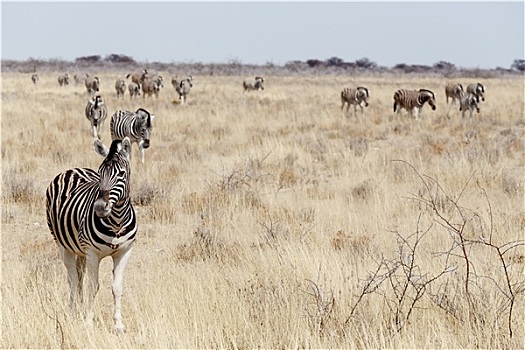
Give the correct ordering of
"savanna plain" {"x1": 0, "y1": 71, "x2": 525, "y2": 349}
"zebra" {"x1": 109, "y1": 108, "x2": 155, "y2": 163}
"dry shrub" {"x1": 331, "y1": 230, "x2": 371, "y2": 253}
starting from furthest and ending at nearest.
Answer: "zebra" {"x1": 109, "y1": 108, "x2": 155, "y2": 163} < "dry shrub" {"x1": 331, "y1": 230, "x2": 371, "y2": 253} < "savanna plain" {"x1": 0, "y1": 71, "x2": 525, "y2": 349}

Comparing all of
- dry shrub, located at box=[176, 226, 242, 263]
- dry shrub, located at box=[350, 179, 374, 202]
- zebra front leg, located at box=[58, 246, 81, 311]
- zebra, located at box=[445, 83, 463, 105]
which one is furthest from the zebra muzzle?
zebra, located at box=[445, 83, 463, 105]

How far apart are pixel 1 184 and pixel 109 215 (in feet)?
21.9

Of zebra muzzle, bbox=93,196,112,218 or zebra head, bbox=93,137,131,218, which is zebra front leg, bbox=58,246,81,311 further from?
zebra muzzle, bbox=93,196,112,218

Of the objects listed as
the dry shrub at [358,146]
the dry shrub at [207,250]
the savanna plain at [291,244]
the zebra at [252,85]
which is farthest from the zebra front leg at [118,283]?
the zebra at [252,85]

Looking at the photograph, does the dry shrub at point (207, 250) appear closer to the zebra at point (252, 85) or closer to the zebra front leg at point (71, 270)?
the zebra front leg at point (71, 270)

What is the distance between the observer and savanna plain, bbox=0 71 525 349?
430 centimetres

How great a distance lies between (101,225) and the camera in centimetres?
446

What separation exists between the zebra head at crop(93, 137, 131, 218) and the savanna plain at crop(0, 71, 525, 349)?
779 mm

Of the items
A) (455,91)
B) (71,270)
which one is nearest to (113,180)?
(71,270)

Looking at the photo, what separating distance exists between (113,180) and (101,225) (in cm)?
33

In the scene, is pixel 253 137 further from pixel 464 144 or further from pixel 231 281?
pixel 231 281

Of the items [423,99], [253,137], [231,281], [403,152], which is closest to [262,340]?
[231,281]

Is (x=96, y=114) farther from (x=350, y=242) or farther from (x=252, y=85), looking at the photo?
(x=252, y=85)

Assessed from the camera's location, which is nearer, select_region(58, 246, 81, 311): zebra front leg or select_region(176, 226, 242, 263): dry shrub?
select_region(58, 246, 81, 311): zebra front leg
